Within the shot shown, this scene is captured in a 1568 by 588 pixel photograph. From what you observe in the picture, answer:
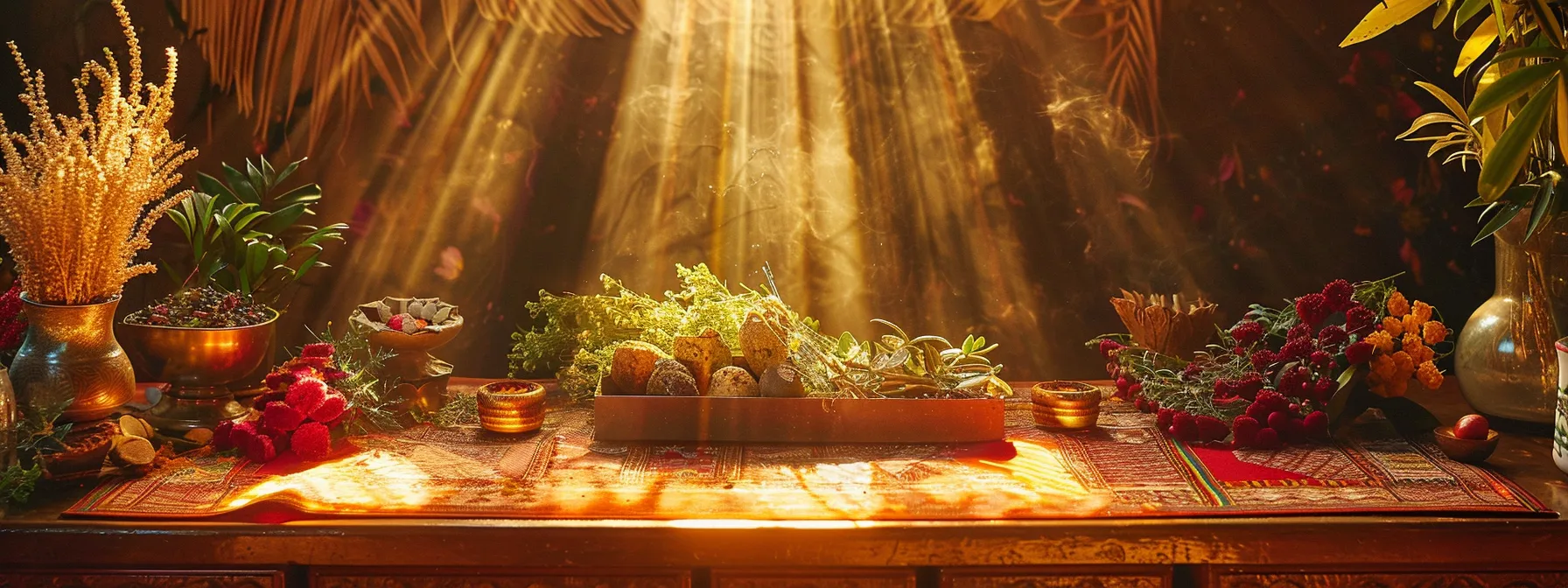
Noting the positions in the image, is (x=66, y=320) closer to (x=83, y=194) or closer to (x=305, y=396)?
(x=83, y=194)

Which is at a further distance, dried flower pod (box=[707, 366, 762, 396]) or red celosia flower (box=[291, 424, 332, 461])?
Answer: dried flower pod (box=[707, 366, 762, 396])

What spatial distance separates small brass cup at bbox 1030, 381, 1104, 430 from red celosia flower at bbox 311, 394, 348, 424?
4.84 feet

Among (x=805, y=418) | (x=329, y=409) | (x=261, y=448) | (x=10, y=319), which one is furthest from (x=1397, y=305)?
(x=10, y=319)

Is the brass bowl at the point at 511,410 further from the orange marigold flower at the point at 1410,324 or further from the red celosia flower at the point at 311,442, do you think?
the orange marigold flower at the point at 1410,324

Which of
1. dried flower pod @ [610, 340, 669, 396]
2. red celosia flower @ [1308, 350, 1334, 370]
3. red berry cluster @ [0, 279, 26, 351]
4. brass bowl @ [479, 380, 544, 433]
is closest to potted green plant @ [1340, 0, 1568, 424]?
red celosia flower @ [1308, 350, 1334, 370]

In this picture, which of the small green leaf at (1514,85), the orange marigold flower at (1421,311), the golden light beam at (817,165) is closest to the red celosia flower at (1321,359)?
the orange marigold flower at (1421,311)

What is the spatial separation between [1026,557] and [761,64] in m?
1.67

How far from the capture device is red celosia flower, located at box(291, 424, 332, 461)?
6.91 ft

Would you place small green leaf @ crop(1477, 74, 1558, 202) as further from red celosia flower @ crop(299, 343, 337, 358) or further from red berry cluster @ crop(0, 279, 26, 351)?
red berry cluster @ crop(0, 279, 26, 351)

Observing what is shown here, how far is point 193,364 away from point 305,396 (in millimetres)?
296

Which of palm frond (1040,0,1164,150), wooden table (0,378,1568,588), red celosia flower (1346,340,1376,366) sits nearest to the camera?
wooden table (0,378,1568,588)

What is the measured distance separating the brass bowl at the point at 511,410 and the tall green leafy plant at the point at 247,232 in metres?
0.60

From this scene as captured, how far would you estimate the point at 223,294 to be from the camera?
7.67ft

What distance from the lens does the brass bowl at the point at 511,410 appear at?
7.59ft
